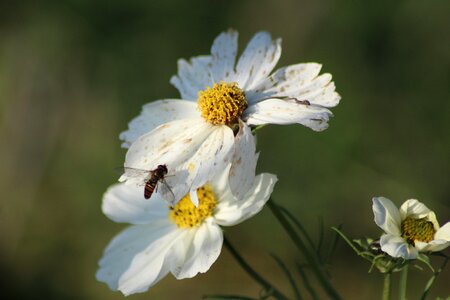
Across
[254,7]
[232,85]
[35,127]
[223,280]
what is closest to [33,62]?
[35,127]

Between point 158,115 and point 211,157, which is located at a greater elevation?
point 158,115

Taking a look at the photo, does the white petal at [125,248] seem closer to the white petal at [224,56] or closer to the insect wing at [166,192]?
the insect wing at [166,192]

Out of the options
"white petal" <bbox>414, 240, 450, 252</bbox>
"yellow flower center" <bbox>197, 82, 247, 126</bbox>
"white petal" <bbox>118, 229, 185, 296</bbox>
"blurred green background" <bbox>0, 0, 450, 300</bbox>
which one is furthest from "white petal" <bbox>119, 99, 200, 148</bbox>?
"blurred green background" <bbox>0, 0, 450, 300</bbox>

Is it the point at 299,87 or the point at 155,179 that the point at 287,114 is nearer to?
the point at 299,87

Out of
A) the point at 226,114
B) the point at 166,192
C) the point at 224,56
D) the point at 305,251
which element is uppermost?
the point at 224,56

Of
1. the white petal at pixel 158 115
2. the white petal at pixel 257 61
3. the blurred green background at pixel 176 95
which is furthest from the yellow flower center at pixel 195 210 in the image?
the blurred green background at pixel 176 95

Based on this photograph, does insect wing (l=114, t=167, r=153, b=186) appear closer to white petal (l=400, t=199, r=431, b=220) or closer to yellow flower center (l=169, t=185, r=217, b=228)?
yellow flower center (l=169, t=185, r=217, b=228)

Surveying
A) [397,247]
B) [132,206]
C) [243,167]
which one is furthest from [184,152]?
[397,247]

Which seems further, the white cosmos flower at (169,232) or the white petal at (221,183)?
the white petal at (221,183)
